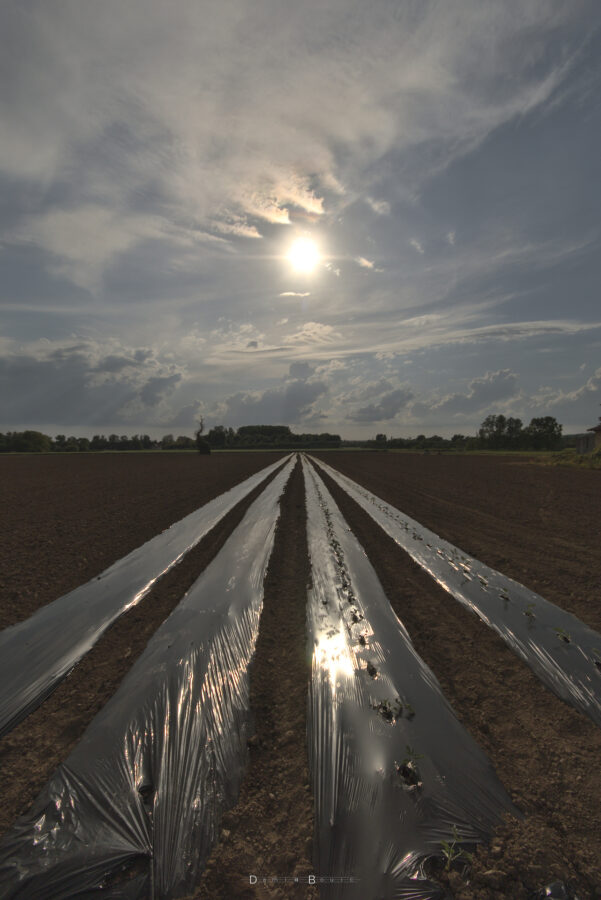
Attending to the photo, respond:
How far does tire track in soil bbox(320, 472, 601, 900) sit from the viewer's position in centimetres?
235

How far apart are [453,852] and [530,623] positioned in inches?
157

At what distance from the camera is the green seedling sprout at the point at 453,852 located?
2434 millimetres

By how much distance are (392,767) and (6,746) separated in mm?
3589

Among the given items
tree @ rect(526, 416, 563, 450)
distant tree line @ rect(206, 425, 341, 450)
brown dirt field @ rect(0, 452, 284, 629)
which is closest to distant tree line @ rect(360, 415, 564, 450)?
tree @ rect(526, 416, 563, 450)

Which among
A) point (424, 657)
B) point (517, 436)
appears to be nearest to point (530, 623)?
point (424, 657)

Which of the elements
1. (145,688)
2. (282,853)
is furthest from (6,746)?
(282,853)

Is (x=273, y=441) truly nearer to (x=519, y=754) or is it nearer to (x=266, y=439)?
(x=266, y=439)

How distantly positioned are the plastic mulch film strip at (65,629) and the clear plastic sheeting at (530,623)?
19.4 feet

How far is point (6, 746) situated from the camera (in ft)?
11.1

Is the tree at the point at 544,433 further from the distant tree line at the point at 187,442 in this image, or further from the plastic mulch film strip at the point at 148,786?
the plastic mulch film strip at the point at 148,786

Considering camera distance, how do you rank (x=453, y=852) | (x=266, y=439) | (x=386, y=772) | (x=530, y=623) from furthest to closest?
(x=266, y=439), (x=530, y=623), (x=386, y=772), (x=453, y=852)

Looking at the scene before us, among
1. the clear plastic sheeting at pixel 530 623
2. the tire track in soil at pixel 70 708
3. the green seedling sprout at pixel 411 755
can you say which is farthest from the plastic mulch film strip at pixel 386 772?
the tire track in soil at pixel 70 708

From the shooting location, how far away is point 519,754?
3.30m

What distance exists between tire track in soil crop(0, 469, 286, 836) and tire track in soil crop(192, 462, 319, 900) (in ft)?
5.39
